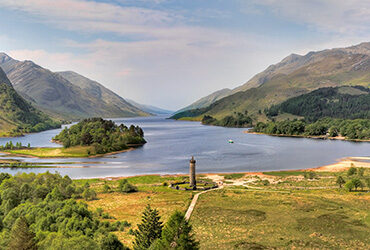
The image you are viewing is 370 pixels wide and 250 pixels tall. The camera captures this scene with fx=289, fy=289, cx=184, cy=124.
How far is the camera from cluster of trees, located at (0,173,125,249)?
1563 inches

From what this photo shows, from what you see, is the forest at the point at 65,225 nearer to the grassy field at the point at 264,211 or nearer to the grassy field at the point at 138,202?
the grassy field at the point at 138,202

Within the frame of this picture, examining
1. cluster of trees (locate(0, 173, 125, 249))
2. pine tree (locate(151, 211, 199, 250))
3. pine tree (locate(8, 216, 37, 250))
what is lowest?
cluster of trees (locate(0, 173, 125, 249))

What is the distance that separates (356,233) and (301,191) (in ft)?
113

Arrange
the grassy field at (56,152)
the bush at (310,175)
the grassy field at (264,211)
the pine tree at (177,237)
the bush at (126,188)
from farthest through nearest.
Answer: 1. the grassy field at (56,152)
2. the bush at (310,175)
3. the bush at (126,188)
4. the grassy field at (264,211)
5. the pine tree at (177,237)

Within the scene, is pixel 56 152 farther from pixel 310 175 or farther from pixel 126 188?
pixel 310 175

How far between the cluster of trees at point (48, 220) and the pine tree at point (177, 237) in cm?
1095

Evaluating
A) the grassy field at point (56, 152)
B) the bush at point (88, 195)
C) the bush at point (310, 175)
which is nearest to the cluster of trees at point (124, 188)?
the bush at point (88, 195)

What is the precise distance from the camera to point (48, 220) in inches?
2034

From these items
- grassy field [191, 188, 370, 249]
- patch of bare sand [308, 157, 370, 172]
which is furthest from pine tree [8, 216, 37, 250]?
patch of bare sand [308, 157, 370, 172]

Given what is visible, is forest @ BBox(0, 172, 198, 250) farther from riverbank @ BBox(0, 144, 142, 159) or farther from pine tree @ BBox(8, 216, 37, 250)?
riverbank @ BBox(0, 144, 142, 159)

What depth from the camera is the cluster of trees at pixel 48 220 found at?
3969 cm

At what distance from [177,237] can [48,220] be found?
3007 centimetres

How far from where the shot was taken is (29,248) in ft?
128

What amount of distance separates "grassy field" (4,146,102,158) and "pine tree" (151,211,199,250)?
155935 mm
